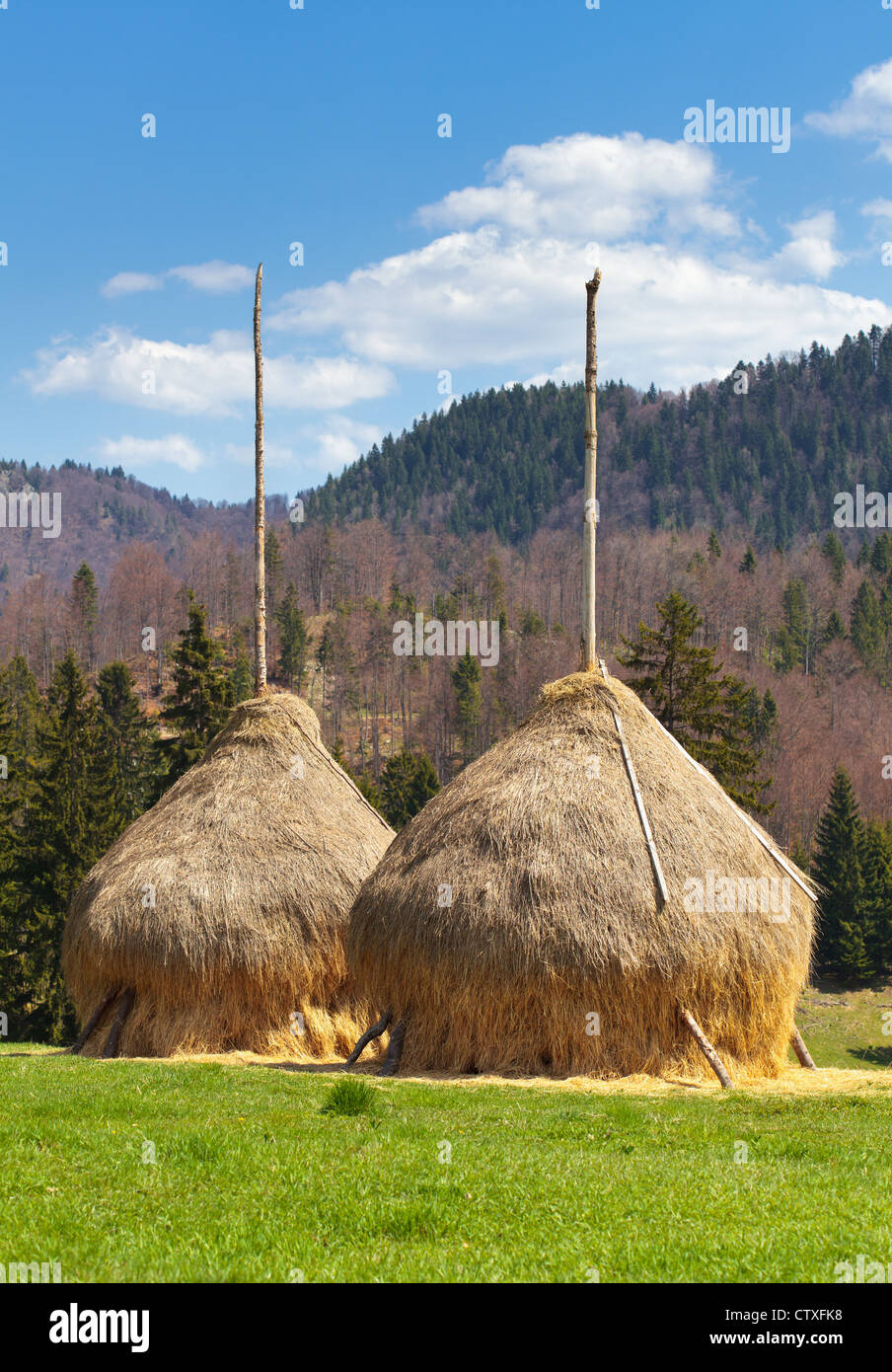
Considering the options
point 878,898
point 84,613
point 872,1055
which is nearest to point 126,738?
point 878,898

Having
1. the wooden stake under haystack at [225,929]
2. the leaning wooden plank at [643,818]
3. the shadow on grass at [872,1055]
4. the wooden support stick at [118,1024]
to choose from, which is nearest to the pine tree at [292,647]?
the shadow on grass at [872,1055]

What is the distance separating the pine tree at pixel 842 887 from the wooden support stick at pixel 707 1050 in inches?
1802

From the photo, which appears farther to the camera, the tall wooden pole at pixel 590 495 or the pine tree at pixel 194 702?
the pine tree at pixel 194 702

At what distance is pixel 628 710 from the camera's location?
1769 cm

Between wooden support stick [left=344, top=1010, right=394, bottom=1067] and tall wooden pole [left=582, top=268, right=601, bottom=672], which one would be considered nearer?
wooden support stick [left=344, top=1010, right=394, bottom=1067]

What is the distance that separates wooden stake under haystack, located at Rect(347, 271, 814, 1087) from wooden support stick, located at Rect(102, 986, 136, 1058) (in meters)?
4.73

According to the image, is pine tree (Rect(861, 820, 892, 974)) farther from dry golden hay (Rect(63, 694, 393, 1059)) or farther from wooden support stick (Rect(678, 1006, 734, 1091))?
wooden support stick (Rect(678, 1006, 734, 1091))

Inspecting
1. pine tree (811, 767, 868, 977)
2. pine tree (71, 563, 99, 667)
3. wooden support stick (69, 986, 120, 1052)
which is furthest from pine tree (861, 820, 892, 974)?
pine tree (71, 563, 99, 667)

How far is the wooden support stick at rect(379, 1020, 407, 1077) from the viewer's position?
50.5ft

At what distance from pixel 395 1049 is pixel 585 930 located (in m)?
3.13

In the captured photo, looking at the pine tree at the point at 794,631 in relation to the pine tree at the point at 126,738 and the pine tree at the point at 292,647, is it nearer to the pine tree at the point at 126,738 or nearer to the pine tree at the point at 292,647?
the pine tree at the point at 292,647

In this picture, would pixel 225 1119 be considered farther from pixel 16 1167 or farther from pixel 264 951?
pixel 264 951

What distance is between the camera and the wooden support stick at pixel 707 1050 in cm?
1390
